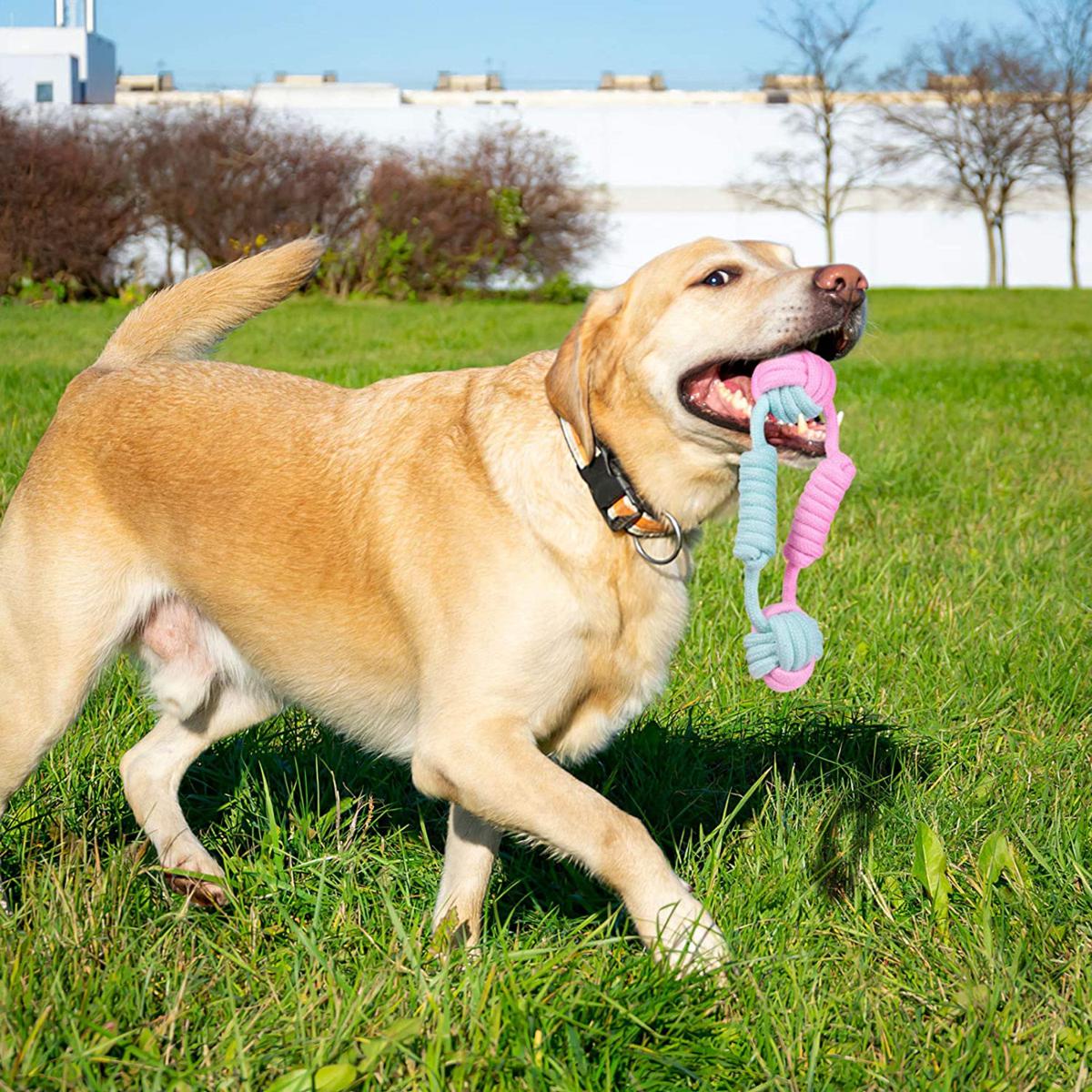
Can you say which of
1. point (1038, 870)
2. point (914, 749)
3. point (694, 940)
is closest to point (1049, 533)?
point (914, 749)

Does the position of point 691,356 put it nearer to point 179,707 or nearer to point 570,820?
point 570,820

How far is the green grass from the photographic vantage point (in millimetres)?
2385

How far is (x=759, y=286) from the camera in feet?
10.1

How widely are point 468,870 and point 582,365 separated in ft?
4.11

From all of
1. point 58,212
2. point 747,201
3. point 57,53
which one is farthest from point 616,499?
point 57,53

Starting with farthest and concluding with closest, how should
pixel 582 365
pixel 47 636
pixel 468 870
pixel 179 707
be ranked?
pixel 179 707
pixel 47 636
pixel 468 870
pixel 582 365

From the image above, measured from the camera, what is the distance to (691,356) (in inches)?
120

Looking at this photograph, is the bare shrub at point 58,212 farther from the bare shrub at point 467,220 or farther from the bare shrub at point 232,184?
the bare shrub at point 467,220

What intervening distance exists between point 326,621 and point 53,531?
758mm

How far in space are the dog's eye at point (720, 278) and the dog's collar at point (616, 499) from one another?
47 cm

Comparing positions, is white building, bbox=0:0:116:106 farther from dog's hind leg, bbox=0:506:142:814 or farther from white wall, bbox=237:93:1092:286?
dog's hind leg, bbox=0:506:142:814

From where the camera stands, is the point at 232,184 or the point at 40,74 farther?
the point at 40,74

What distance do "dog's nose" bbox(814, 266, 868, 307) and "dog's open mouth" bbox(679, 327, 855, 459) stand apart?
0.07 m

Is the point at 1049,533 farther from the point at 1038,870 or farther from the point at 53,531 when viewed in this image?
the point at 53,531
